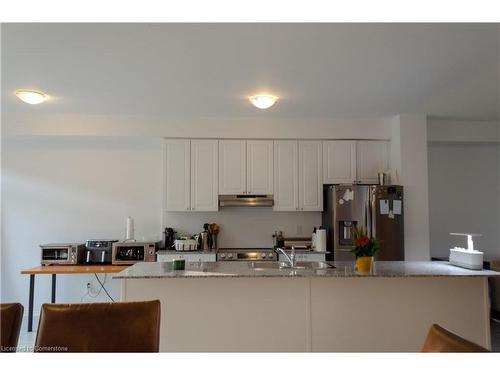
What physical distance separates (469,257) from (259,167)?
8.35ft

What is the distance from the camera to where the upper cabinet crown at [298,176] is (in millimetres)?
4609

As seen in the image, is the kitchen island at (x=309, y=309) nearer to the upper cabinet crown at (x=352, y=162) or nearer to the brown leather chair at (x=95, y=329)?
the brown leather chair at (x=95, y=329)

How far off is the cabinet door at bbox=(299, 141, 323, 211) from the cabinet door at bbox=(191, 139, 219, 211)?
1.10 meters

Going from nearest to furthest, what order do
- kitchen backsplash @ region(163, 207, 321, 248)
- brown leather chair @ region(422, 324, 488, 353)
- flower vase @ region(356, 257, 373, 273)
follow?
1. brown leather chair @ region(422, 324, 488, 353)
2. flower vase @ region(356, 257, 373, 273)
3. kitchen backsplash @ region(163, 207, 321, 248)

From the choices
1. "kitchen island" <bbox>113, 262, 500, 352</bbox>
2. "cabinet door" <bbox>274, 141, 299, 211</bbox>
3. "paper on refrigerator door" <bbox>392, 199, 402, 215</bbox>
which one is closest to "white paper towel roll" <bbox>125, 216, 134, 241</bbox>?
"cabinet door" <bbox>274, 141, 299, 211</bbox>

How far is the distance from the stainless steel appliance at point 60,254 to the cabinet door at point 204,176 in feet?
4.99

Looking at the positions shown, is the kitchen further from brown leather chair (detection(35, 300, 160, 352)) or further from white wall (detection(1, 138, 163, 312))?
brown leather chair (detection(35, 300, 160, 352))

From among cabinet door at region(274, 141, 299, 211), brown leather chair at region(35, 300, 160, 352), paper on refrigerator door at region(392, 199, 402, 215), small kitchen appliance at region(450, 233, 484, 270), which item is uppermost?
cabinet door at region(274, 141, 299, 211)

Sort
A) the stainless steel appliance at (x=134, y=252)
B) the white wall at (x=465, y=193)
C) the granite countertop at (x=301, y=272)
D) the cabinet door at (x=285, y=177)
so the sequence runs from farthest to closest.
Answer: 1. the white wall at (x=465, y=193)
2. the cabinet door at (x=285, y=177)
3. the stainless steel appliance at (x=134, y=252)
4. the granite countertop at (x=301, y=272)

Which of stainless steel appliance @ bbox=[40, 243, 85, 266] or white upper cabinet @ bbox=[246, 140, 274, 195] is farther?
white upper cabinet @ bbox=[246, 140, 274, 195]

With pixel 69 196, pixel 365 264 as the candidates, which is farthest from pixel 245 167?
pixel 69 196

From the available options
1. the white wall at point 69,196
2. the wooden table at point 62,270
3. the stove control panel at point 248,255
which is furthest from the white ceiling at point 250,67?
the wooden table at point 62,270

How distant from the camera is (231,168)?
4.58 m

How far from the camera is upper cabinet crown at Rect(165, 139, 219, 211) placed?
4516 millimetres
